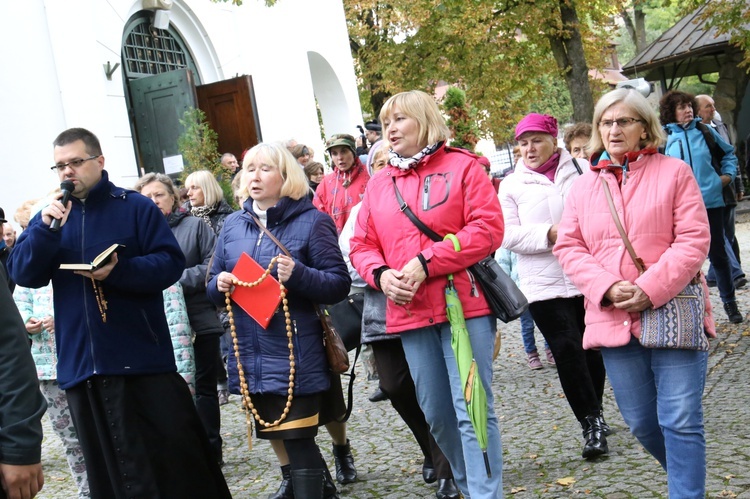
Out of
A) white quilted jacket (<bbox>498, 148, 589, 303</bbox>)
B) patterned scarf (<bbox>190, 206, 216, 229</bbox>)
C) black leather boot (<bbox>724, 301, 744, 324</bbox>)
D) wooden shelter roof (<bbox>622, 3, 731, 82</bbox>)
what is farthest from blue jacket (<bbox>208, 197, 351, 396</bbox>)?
wooden shelter roof (<bbox>622, 3, 731, 82</bbox>)

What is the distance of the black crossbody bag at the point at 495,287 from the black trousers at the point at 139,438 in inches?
57.2

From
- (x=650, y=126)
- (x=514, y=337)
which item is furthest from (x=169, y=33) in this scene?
(x=650, y=126)

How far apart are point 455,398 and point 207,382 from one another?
2.70 metres

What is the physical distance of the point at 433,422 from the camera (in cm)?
481

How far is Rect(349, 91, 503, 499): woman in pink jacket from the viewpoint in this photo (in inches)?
180

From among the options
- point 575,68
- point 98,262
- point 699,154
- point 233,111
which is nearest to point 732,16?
point 699,154

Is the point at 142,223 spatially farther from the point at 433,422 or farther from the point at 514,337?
the point at 514,337

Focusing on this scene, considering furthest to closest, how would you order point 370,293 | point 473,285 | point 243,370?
point 370,293 → point 243,370 → point 473,285

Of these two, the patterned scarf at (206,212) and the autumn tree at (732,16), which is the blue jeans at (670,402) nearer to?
the patterned scarf at (206,212)

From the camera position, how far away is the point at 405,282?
4547 mm

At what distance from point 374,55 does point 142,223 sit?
2280 centimetres

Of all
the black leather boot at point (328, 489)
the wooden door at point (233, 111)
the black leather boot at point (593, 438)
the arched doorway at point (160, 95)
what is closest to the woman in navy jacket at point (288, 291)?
the black leather boot at point (328, 489)

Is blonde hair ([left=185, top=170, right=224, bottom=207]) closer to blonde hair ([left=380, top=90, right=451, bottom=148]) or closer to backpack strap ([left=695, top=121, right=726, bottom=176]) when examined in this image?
blonde hair ([left=380, top=90, right=451, bottom=148])

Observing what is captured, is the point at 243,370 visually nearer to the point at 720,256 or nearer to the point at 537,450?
the point at 537,450
